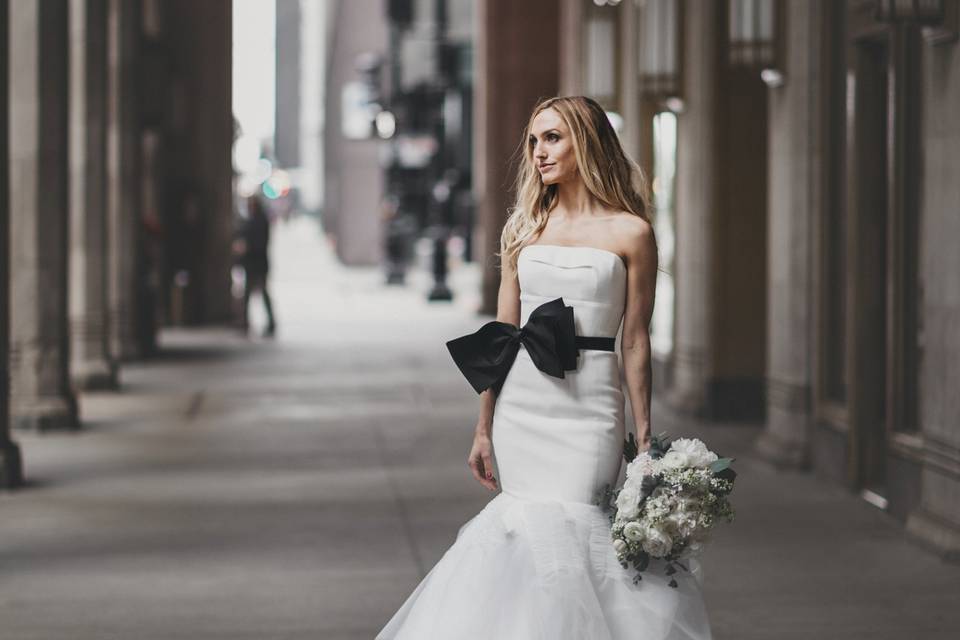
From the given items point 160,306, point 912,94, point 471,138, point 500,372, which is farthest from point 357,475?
point 471,138

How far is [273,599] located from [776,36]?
6301 mm

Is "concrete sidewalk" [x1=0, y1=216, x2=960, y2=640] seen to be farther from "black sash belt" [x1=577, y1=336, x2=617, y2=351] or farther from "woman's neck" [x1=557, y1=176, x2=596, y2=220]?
"woman's neck" [x1=557, y1=176, x2=596, y2=220]

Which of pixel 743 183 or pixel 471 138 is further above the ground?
pixel 471 138

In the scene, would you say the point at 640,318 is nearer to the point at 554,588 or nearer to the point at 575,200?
the point at 575,200

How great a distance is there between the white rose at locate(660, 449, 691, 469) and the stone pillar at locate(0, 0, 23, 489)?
710 cm

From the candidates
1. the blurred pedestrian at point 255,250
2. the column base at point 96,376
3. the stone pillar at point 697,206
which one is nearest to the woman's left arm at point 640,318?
the stone pillar at point 697,206

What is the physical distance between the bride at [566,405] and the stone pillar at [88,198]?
13.1 m

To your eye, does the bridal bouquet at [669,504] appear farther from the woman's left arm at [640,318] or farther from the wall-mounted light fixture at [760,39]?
the wall-mounted light fixture at [760,39]

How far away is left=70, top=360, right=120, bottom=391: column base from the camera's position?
17578 millimetres

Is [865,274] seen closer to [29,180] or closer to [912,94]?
[912,94]

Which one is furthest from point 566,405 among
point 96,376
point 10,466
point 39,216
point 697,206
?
point 96,376

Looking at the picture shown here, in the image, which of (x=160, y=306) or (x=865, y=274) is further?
(x=160, y=306)

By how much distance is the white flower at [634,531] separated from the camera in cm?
486

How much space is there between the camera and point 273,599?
7770 millimetres
